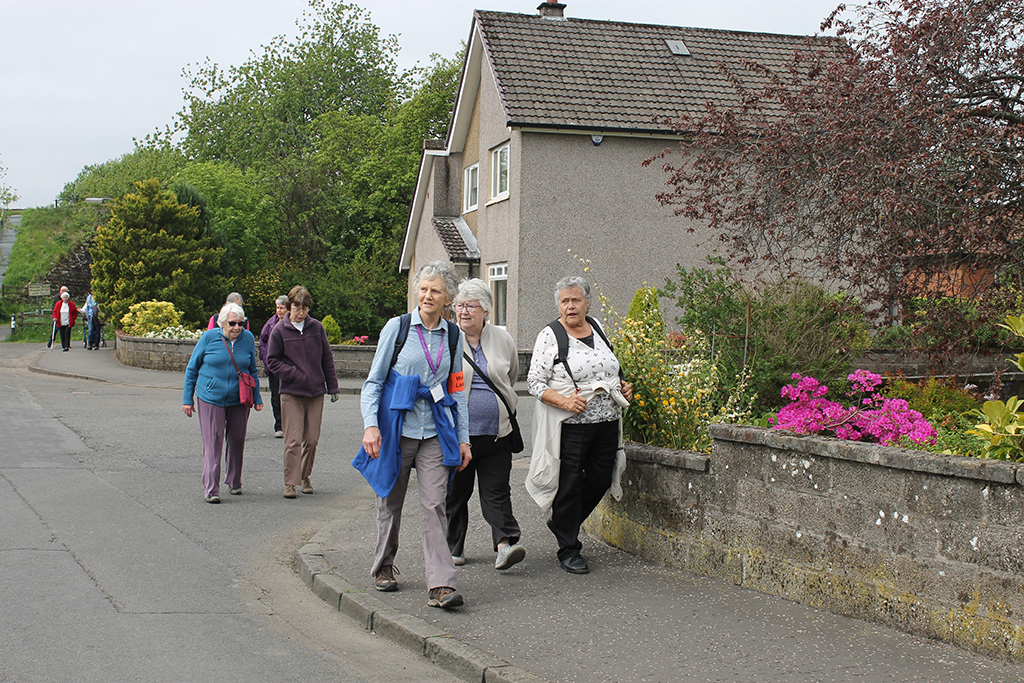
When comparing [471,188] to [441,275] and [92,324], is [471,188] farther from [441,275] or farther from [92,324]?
[441,275]

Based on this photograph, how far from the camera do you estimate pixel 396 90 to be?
2234 inches

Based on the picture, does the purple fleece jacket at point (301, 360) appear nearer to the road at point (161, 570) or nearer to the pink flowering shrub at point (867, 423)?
the road at point (161, 570)

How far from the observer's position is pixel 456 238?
26.8m

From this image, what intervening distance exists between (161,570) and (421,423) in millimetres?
2299

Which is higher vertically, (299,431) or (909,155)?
(909,155)

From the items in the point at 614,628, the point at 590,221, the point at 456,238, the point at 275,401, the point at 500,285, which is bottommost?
the point at 614,628

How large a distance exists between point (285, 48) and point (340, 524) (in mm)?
54491

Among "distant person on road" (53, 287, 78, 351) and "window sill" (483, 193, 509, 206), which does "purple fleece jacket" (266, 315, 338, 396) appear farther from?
"distant person on road" (53, 287, 78, 351)

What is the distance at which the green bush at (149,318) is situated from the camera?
2745 centimetres

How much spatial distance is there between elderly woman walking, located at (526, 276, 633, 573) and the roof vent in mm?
20105

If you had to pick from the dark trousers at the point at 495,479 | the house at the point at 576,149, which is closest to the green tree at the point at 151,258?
the house at the point at 576,149

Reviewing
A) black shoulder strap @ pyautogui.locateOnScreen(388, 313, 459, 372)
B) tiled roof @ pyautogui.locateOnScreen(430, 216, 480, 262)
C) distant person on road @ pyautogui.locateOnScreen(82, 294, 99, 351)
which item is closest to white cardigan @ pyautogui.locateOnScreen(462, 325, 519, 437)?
black shoulder strap @ pyautogui.locateOnScreen(388, 313, 459, 372)

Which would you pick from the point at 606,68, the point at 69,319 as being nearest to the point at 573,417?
the point at 606,68

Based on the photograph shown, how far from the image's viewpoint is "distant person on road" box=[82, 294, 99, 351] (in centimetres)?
3184
